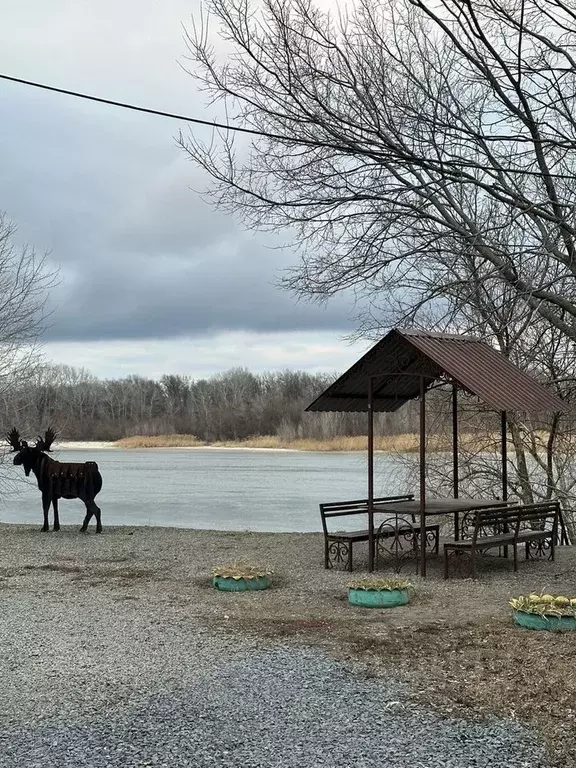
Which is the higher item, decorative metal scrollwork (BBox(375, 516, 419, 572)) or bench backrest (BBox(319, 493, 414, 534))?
bench backrest (BBox(319, 493, 414, 534))

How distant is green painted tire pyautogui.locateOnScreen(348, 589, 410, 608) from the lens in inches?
310

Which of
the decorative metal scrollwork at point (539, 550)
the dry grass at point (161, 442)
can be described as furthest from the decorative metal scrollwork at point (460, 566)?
the dry grass at point (161, 442)

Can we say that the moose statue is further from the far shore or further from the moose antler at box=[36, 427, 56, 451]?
the far shore

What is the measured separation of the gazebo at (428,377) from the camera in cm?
922

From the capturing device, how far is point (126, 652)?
6.31 metres

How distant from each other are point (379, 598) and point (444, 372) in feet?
8.44

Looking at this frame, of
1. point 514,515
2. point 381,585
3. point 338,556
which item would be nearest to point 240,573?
point 381,585

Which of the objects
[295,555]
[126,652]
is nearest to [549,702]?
[126,652]

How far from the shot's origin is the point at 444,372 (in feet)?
30.4

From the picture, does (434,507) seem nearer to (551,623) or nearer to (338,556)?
(338,556)

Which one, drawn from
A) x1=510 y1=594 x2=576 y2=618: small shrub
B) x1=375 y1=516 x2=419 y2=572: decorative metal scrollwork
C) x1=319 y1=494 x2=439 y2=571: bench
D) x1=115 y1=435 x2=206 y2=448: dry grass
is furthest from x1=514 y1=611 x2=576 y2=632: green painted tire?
x1=115 y1=435 x2=206 y2=448: dry grass

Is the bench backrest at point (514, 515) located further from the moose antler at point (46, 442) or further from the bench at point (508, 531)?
the moose antler at point (46, 442)

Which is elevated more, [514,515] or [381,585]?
[514,515]

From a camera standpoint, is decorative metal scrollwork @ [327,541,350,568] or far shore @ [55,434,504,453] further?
far shore @ [55,434,504,453]
